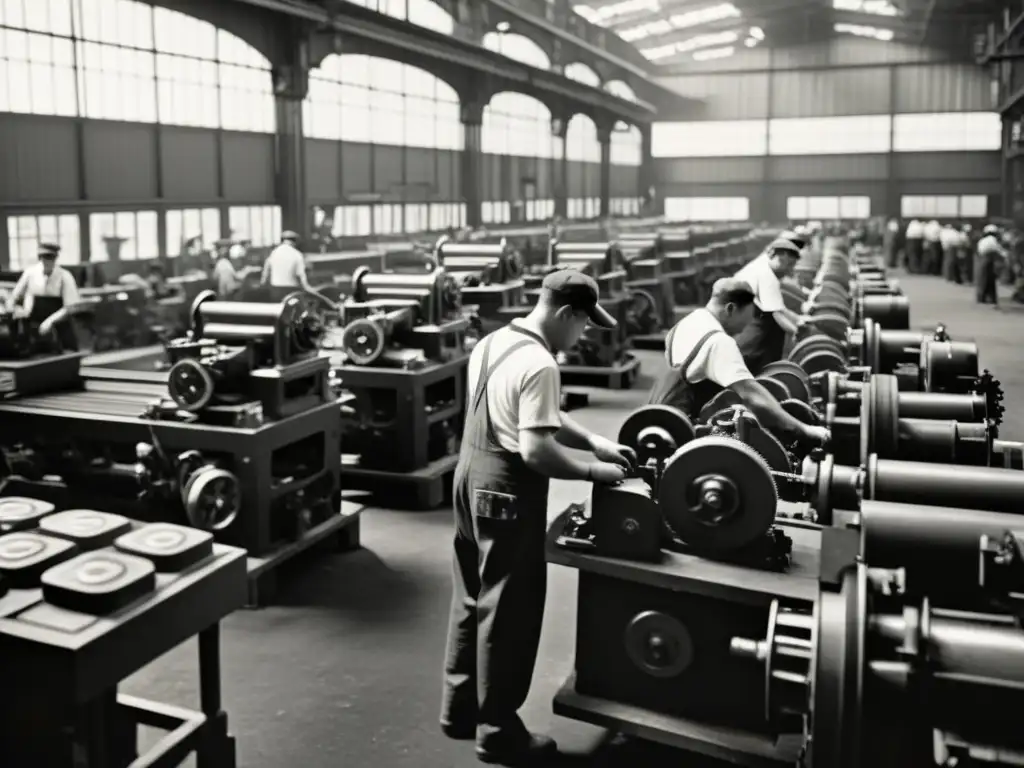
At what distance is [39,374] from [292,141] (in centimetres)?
949

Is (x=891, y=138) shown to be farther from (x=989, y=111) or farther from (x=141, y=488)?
(x=141, y=488)

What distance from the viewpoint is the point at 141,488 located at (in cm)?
432

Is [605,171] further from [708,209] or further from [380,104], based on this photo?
[380,104]

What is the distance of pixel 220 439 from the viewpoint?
4.07 m

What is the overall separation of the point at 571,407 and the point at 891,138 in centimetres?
2432

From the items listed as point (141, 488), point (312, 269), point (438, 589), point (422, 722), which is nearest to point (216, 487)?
point (141, 488)

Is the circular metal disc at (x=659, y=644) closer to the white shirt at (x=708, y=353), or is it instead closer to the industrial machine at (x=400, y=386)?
the white shirt at (x=708, y=353)

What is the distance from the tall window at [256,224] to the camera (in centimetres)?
1350

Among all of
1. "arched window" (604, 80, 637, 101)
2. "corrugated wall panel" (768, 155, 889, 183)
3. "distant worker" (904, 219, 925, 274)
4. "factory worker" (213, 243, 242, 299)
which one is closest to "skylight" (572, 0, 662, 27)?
"arched window" (604, 80, 637, 101)

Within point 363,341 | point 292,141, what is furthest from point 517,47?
point 363,341

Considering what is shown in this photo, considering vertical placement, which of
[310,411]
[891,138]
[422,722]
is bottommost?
[422,722]

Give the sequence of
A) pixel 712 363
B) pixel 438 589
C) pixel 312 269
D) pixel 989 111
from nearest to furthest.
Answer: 1. pixel 712 363
2. pixel 438 589
3. pixel 312 269
4. pixel 989 111

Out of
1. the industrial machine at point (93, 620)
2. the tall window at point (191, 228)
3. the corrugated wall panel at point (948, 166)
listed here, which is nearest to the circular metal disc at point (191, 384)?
the industrial machine at point (93, 620)

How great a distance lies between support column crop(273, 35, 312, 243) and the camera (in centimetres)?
1327
